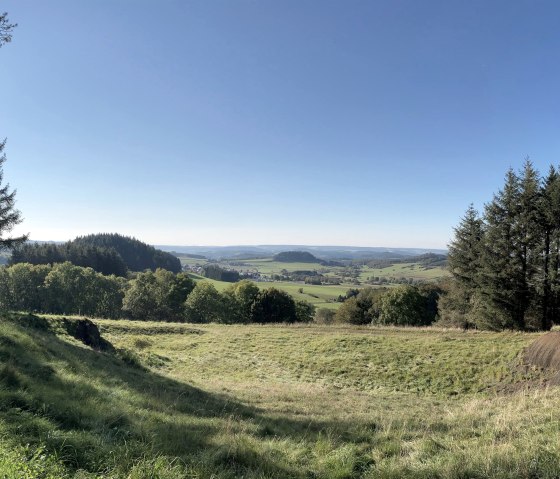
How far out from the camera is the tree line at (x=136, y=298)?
61.9 m

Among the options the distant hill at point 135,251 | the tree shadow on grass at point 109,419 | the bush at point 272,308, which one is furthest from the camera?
the distant hill at point 135,251

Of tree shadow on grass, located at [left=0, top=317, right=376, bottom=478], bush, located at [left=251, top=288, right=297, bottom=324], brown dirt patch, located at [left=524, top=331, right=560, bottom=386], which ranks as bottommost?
bush, located at [left=251, top=288, right=297, bottom=324]

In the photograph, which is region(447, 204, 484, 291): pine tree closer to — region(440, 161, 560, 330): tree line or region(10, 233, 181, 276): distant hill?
region(440, 161, 560, 330): tree line

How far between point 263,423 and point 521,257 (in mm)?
31839

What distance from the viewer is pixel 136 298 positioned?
6250cm

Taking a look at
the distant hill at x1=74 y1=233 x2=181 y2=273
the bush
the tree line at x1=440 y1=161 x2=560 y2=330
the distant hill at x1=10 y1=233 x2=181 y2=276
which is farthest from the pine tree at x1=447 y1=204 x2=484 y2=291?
the distant hill at x1=74 y1=233 x2=181 y2=273

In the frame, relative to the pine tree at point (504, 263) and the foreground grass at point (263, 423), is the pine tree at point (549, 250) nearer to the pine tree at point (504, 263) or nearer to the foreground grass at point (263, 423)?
the pine tree at point (504, 263)

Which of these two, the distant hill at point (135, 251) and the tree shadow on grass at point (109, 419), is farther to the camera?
the distant hill at point (135, 251)

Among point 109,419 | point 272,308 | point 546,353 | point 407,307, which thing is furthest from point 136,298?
point 546,353

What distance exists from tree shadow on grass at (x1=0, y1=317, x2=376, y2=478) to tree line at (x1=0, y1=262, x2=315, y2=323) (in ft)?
170

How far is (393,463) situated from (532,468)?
74.5 inches

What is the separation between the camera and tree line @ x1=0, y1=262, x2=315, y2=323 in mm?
61938

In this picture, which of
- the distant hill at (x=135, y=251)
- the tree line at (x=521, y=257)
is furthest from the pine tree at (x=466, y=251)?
the distant hill at (x=135, y=251)

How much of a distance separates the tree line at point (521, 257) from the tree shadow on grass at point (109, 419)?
29609mm
